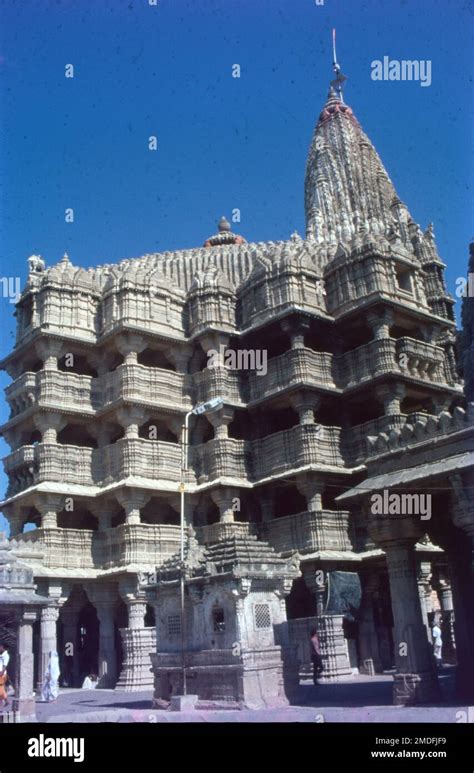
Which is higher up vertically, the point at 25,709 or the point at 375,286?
the point at 375,286

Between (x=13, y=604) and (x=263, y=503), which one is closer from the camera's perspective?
(x=13, y=604)

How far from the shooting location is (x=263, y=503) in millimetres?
31812

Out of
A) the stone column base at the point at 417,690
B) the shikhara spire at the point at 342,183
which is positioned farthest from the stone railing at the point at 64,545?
the shikhara spire at the point at 342,183

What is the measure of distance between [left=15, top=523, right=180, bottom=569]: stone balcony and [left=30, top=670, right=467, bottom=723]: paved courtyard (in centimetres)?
495

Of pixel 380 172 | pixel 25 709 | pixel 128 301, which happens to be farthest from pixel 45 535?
pixel 380 172

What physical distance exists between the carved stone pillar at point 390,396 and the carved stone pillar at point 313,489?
3.75m

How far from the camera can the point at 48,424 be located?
31.2 metres

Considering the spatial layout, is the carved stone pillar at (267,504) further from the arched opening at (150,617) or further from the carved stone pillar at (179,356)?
the carved stone pillar at (179,356)

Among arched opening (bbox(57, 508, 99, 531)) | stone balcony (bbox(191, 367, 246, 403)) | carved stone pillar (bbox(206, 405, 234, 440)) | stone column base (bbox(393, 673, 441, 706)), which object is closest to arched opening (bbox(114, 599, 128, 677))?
arched opening (bbox(57, 508, 99, 531))

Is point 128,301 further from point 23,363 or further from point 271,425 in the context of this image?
point 271,425

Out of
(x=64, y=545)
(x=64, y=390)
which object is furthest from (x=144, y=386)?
(x=64, y=545)

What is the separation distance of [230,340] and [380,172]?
84.3 ft

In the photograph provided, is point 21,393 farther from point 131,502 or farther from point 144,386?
point 131,502
